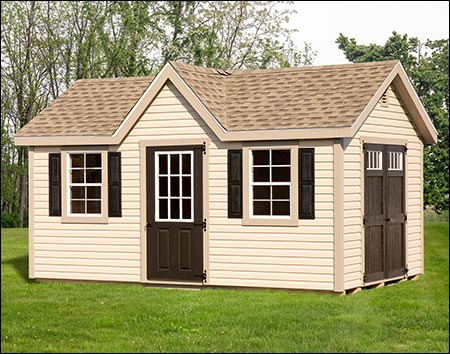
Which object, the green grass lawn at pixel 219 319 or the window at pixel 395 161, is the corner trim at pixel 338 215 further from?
the window at pixel 395 161

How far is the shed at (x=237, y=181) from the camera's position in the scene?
17.4 meters

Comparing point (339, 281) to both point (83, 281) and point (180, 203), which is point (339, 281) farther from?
point (83, 281)

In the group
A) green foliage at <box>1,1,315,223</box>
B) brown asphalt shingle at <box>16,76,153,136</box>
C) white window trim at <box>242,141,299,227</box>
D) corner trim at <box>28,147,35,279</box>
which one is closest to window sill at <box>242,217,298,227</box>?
white window trim at <box>242,141,299,227</box>

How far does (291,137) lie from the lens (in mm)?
17328

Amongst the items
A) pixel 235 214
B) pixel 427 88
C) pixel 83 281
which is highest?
pixel 427 88

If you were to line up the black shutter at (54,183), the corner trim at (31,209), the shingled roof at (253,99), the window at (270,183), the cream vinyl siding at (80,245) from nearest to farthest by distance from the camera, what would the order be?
the window at (270,183) → the shingled roof at (253,99) → the cream vinyl siding at (80,245) → the black shutter at (54,183) → the corner trim at (31,209)

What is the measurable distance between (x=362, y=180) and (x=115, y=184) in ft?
13.7

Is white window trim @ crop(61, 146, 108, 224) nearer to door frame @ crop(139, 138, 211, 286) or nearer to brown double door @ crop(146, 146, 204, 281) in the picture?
door frame @ crop(139, 138, 211, 286)

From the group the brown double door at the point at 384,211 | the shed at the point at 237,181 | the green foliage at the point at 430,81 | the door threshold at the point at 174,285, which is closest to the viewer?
the shed at the point at 237,181

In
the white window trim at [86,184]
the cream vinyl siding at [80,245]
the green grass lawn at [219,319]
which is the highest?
the white window trim at [86,184]

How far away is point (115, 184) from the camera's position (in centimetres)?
1895

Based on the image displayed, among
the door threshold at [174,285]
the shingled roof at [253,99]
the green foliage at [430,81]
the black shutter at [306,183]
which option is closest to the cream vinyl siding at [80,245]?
the door threshold at [174,285]

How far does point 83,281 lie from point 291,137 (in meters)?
4.66

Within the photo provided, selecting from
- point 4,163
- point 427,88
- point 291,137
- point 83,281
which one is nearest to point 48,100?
point 4,163
